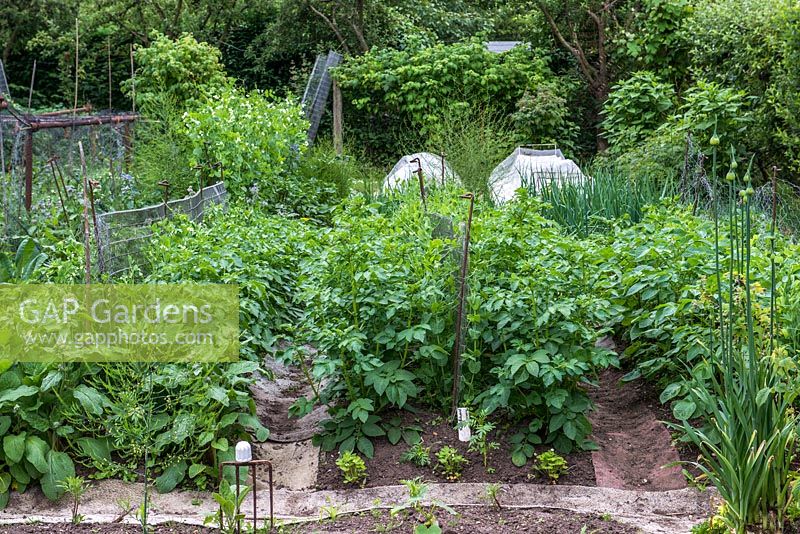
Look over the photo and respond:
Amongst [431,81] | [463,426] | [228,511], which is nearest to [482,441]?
[463,426]

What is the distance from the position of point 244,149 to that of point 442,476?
4623 mm

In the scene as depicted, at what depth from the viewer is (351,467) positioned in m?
3.57

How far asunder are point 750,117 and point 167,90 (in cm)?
722

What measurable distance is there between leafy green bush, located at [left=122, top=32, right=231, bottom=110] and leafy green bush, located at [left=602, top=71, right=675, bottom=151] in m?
5.14

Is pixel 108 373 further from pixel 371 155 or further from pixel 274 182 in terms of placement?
pixel 371 155

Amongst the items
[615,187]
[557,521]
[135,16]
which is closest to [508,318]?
[557,521]

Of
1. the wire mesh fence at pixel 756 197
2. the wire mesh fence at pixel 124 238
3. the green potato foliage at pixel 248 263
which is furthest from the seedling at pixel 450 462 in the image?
the wire mesh fence at pixel 756 197

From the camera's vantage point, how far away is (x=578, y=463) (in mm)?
3680

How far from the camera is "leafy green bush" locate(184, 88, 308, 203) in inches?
293

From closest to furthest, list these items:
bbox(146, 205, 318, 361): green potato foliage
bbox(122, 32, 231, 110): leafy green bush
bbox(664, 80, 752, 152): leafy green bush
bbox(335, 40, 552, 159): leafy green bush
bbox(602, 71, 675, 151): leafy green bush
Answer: bbox(146, 205, 318, 361): green potato foliage
bbox(664, 80, 752, 152): leafy green bush
bbox(602, 71, 675, 151): leafy green bush
bbox(122, 32, 231, 110): leafy green bush
bbox(335, 40, 552, 159): leafy green bush

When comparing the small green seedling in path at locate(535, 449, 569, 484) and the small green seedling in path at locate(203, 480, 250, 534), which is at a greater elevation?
the small green seedling in path at locate(203, 480, 250, 534)

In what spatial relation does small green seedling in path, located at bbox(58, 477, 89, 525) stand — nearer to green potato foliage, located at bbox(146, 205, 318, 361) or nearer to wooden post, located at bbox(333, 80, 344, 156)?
green potato foliage, located at bbox(146, 205, 318, 361)

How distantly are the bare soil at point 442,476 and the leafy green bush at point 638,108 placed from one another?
7.40m

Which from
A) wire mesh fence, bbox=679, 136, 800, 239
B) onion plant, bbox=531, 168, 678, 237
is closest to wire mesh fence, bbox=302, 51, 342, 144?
wire mesh fence, bbox=679, 136, 800, 239
